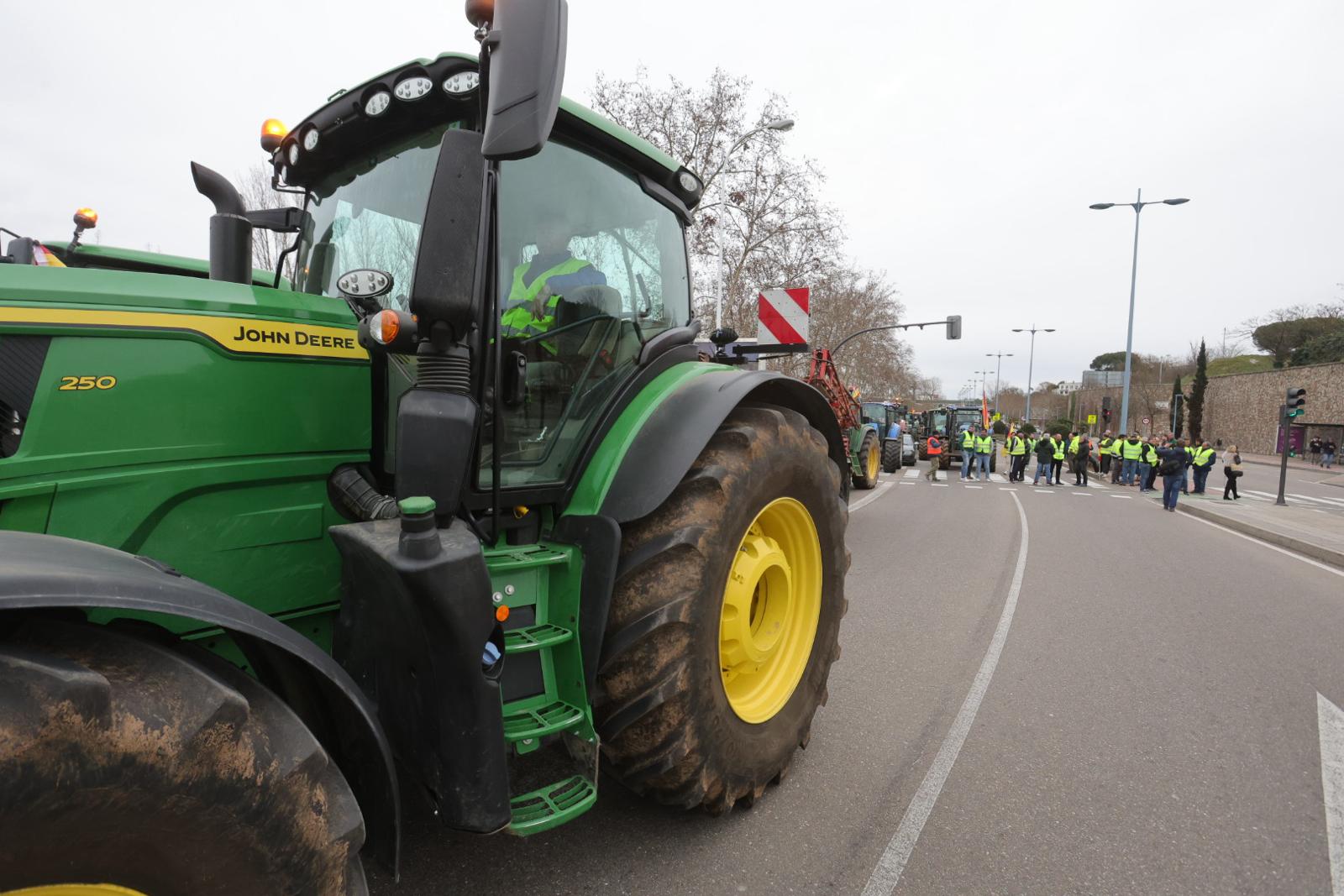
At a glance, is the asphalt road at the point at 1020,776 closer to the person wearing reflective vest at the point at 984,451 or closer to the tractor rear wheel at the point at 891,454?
the tractor rear wheel at the point at 891,454

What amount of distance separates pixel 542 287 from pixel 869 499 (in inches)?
486

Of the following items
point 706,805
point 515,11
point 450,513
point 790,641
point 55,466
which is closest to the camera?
point 515,11

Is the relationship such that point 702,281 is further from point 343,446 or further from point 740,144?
point 343,446

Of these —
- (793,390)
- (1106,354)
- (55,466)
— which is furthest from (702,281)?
(1106,354)

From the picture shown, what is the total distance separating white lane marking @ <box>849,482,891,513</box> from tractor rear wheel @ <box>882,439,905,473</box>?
1031mm

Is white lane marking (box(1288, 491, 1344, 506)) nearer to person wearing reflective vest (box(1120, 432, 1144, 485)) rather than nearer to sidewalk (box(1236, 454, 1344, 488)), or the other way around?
person wearing reflective vest (box(1120, 432, 1144, 485))

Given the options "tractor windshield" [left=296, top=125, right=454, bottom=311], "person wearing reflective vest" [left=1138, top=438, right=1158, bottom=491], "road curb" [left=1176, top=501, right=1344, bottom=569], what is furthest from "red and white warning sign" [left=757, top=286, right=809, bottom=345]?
"person wearing reflective vest" [left=1138, top=438, right=1158, bottom=491]

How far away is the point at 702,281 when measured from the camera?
24625 millimetres

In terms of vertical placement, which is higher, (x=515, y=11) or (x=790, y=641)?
(x=515, y=11)

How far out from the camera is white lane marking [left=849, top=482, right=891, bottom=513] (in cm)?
1250

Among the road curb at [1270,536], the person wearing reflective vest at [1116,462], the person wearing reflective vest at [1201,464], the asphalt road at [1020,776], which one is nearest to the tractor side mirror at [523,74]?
the asphalt road at [1020,776]

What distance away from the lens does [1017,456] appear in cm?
2125

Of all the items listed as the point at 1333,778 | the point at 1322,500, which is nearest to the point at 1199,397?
the point at 1322,500

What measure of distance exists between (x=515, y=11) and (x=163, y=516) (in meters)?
1.44
